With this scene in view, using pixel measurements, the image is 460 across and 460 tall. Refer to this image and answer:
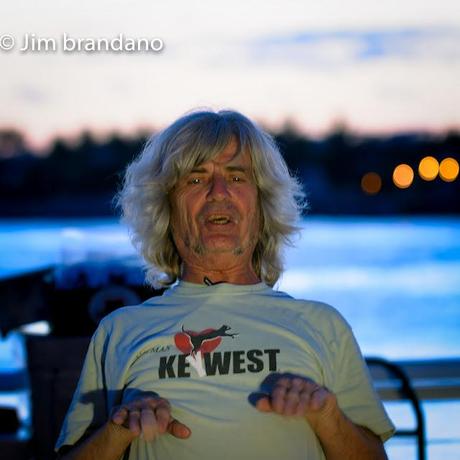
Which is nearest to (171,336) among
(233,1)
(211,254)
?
(211,254)

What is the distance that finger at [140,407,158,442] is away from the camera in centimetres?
159

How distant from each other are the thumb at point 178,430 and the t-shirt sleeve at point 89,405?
0.24 m

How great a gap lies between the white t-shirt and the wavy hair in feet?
0.64

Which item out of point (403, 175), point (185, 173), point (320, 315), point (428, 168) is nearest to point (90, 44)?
point (185, 173)

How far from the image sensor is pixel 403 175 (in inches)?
512

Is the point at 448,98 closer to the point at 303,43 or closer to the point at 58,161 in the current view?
the point at 303,43

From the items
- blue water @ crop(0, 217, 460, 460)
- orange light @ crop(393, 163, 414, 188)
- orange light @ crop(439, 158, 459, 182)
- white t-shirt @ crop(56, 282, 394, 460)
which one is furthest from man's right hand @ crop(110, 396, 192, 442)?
orange light @ crop(393, 163, 414, 188)

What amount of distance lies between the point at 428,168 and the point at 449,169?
0.56 meters

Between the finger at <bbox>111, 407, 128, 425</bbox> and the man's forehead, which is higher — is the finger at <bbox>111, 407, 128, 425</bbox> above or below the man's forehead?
below

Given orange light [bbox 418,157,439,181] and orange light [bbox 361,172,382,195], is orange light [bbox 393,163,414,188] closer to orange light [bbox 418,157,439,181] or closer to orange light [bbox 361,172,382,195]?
orange light [bbox 418,157,439,181]

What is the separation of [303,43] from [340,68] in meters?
0.54

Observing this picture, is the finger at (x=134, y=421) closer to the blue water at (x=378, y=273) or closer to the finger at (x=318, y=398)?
the finger at (x=318, y=398)

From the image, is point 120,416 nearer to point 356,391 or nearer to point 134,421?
point 134,421

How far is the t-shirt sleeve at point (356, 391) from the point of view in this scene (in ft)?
6.00
